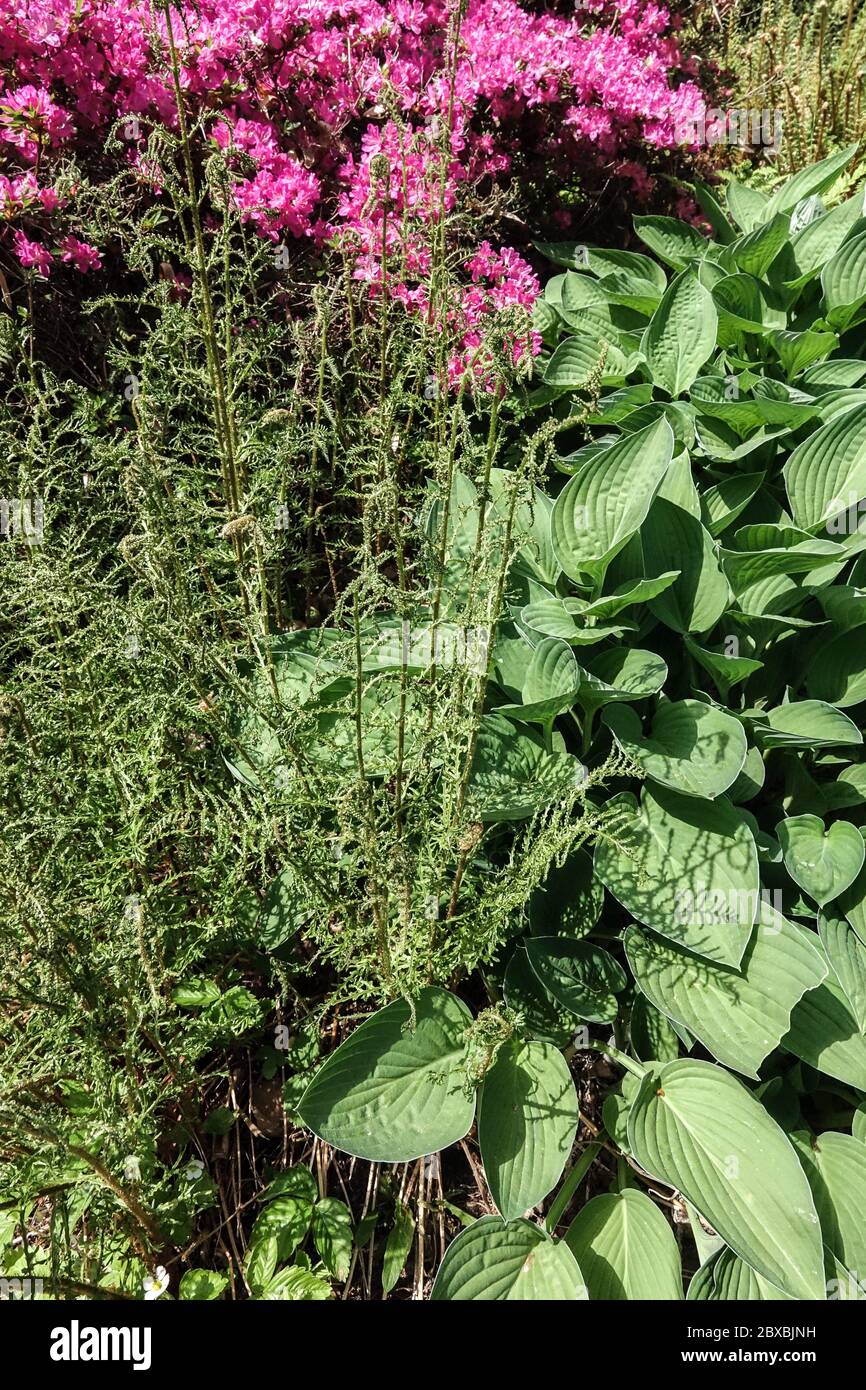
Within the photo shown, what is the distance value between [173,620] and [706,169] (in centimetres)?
328

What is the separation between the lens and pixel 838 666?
2.14 m

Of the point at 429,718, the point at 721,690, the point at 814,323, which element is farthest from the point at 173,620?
the point at 814,323

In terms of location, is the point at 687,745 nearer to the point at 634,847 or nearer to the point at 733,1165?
the point at 634,847

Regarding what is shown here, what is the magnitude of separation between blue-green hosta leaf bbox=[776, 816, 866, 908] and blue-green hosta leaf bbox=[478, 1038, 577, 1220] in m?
0.62

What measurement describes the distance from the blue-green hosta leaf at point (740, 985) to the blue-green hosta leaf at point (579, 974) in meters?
0.10

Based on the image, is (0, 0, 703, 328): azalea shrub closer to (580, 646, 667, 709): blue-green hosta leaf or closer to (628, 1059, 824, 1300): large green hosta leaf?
(580, 646, 667, 709): blue-green hosta leaf

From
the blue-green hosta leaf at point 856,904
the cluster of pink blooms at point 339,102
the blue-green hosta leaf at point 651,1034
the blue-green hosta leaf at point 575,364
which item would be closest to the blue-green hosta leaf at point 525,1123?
the blue-green hosta leaf at point 651,1034

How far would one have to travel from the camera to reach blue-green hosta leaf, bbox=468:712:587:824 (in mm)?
1748

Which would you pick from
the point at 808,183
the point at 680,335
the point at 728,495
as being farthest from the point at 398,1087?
the point at 808,183

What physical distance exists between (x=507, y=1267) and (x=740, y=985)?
2.15 ft

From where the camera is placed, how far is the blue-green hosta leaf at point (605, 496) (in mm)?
2115

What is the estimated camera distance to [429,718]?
160cm

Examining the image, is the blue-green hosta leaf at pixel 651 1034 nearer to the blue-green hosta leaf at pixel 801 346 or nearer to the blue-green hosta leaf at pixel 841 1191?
the blue-green hosta leaf at pixel 841 1191

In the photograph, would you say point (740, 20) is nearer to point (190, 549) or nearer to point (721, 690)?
point (721, 690)
